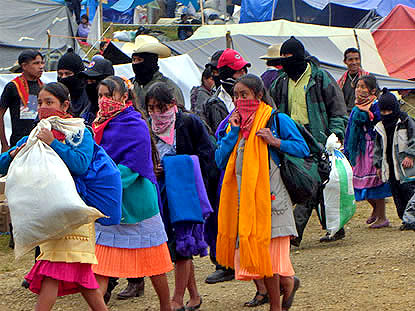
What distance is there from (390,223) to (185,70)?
5211 mm

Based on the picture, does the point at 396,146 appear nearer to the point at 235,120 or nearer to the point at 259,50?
the point at 235,120

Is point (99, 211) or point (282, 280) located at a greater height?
point (99, 211)

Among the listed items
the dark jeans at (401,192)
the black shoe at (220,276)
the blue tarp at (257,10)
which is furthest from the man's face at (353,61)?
the blue tarp at (257,10)

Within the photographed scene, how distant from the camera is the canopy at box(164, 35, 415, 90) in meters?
15.8

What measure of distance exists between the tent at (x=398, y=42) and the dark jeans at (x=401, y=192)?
33.6 feet

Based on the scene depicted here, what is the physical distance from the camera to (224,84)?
694 cm

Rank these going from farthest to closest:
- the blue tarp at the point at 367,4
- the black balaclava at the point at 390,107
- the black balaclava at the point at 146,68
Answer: the blue tarp at the point at 367,4, the black balaclava at the point at 390,107, the black balaclava at the point at 146,68

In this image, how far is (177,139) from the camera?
5.64 m

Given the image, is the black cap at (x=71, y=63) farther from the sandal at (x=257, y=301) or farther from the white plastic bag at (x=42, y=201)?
the white plastic bag at (x=42, y=201)

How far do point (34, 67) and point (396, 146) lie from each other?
374 centimetres

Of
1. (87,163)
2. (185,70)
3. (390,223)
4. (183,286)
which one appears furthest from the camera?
(185,70)

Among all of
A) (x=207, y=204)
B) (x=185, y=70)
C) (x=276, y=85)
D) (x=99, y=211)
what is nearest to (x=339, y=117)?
(x=276, y=85)

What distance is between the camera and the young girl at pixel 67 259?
424 cm

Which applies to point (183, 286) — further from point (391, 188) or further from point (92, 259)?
point (391, 188)
